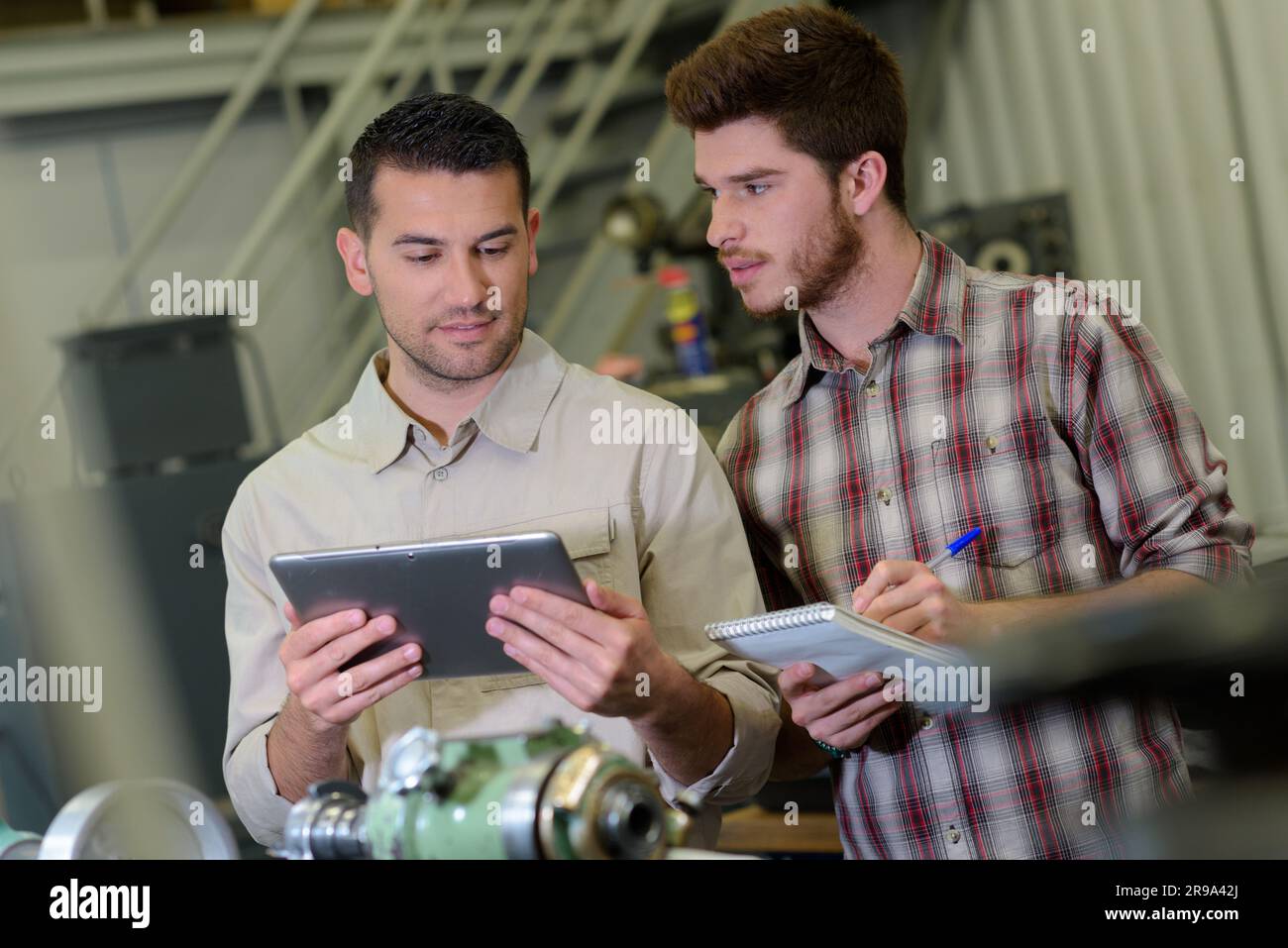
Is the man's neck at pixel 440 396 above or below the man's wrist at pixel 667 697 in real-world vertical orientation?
above

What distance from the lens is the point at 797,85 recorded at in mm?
1356

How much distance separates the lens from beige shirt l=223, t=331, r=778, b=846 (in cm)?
126

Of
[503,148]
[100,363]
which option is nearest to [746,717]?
[503,148]

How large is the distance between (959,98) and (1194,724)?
3139mm

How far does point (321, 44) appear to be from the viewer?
3.54 meters

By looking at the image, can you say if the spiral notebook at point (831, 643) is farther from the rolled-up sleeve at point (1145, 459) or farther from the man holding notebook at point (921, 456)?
the rolled-up sleeve at point (1145, 459)

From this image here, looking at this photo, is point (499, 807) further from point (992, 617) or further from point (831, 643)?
point (992, 617)

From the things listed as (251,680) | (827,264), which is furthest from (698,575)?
(251,680)

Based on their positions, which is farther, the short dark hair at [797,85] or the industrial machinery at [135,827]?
the short dark hair at [797,85]

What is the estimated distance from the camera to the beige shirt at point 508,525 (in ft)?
4.12

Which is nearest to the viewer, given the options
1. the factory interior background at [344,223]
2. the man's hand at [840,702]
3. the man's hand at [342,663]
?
the man's hand at [342,663]

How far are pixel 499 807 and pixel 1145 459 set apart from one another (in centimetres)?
77

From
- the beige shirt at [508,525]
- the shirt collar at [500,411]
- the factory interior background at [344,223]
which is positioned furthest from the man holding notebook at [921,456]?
the factory interior background at [344,223]

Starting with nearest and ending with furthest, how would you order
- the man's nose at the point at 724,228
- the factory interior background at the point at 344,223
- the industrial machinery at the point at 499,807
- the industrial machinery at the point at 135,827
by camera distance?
1. the industrial machinery at the point at 499,807
2. the industrial machinery at the point at 135,827
3. the man's nose at the point at 724,228
4. the factory interior background at the point at 344,223
